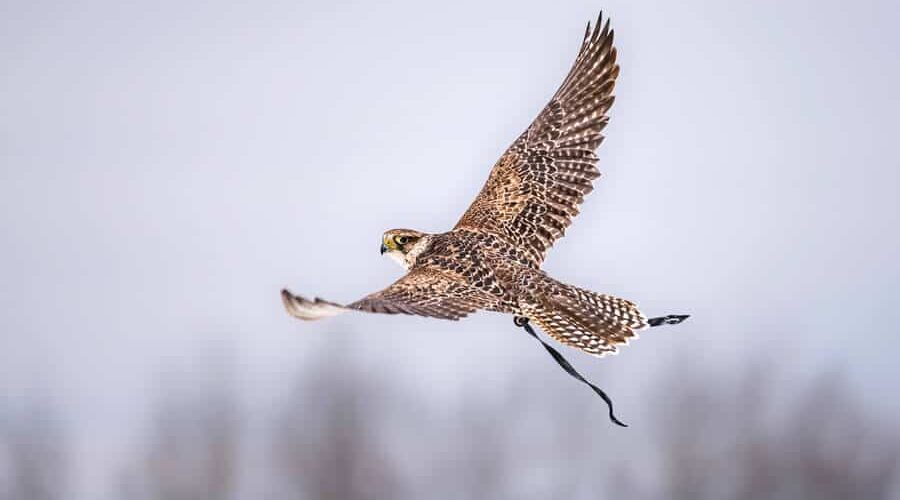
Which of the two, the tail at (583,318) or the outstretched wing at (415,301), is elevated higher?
the outstretched wing at (415,301)

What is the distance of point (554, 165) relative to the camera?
797cm

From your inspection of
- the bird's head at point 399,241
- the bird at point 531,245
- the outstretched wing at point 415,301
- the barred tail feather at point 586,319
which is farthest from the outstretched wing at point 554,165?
the outstretched wing at point 415,301

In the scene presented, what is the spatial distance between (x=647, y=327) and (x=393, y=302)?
1.40 m

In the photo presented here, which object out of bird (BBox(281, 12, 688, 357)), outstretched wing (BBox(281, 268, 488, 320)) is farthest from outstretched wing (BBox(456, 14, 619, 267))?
outstretched wing (BBox(281, 268, 488, 320))

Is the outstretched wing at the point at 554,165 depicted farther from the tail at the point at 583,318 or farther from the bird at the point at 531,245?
the tail at the point at 583,318

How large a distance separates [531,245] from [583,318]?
134 cm

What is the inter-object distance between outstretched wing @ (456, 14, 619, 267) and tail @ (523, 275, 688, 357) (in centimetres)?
96

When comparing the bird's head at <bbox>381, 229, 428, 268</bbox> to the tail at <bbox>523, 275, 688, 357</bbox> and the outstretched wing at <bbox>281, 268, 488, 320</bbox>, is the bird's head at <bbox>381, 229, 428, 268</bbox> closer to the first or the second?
the outstretched wing at <bbox>281, 268, 488, 320</bbox>

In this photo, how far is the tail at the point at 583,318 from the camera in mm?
6035

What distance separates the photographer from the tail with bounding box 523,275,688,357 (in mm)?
6035

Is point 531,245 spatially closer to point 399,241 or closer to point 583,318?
point 399,241

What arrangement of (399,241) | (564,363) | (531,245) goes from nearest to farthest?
(564,363)
(399,241)
(531,245)

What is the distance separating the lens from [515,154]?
820 cm

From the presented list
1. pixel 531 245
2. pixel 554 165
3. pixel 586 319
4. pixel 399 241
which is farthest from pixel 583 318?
pixel 554 165
